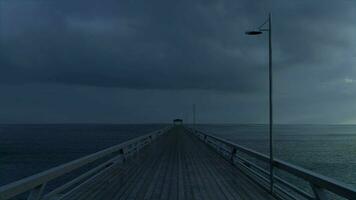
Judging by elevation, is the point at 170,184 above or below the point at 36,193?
below

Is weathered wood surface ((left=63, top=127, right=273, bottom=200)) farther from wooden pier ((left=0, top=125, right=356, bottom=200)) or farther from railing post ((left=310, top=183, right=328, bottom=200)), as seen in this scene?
railing post ((left=310, top=183, right=328, bottom=200))

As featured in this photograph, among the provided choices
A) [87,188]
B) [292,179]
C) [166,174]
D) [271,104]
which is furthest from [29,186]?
[292,179]

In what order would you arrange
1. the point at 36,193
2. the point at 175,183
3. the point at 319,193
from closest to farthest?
1. the point at 36,193
2. the point at 319,193
3. the point at 175,183

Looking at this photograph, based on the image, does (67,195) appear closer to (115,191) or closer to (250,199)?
(115,191)

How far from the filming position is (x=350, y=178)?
36.9 meters

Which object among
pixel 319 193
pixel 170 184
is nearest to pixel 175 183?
pixel 170 184

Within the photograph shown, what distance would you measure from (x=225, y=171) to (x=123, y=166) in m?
3.78

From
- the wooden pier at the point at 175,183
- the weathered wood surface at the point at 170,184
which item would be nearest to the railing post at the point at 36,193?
the wooden pier at the point at 175,183

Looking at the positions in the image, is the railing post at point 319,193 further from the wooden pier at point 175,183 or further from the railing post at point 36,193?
the railing post at point 36,193

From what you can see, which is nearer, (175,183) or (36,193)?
(36,193)

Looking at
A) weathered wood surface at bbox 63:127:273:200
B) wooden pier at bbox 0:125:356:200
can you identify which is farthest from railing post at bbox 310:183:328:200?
weathered wood surface at bbox 63:127:273:200

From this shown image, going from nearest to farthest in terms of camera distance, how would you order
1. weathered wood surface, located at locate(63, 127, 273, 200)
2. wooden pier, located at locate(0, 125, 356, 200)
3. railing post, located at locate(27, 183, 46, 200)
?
railing post, located at locate(27, 183, 46, 200)
wooden pier, located at locate(0, 125, 356, 200)
weathered wood surface, located at locate(63, 127, 273, 200)

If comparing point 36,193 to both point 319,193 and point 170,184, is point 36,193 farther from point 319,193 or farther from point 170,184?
point 170,184

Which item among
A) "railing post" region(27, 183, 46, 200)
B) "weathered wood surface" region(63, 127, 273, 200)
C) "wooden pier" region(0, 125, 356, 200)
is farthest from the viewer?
"weathered wood surface" region(63, 127, 273, 200)
